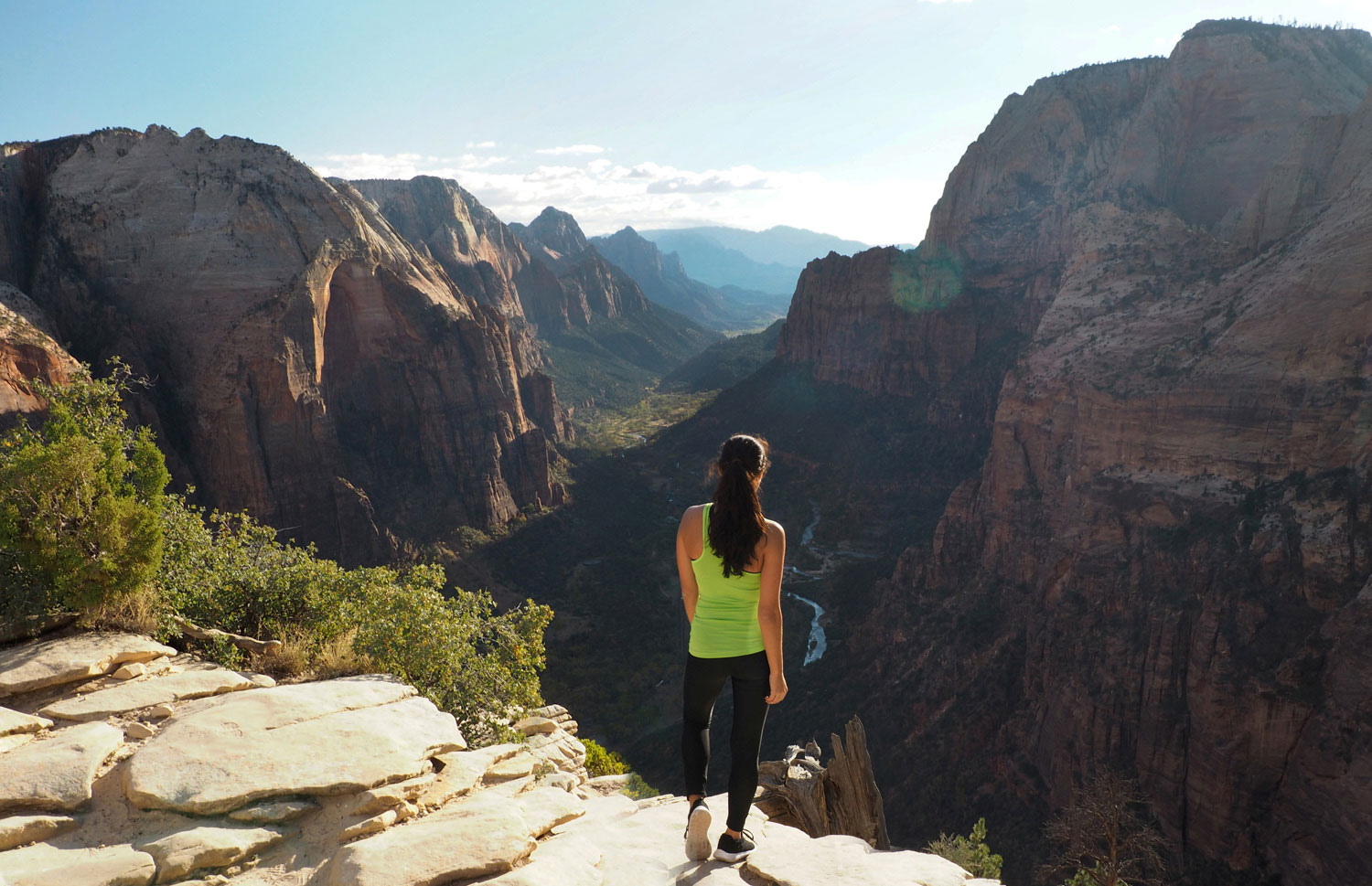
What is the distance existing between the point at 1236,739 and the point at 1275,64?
207ft

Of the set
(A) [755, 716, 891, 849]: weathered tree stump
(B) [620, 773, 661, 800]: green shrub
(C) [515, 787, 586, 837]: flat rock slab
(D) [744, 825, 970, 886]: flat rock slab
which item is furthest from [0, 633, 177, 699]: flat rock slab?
(A) [755, 716, 891, 849]: weathered tree stump

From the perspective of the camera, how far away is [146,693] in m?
9.16

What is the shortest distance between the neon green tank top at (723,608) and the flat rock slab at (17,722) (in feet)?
25.0

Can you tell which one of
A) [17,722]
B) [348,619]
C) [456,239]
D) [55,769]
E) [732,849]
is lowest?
[732,849]

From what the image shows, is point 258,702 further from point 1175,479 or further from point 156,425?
point 156,425

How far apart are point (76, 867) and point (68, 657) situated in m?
4.60

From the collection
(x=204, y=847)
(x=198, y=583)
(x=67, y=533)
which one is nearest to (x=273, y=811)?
(x=204, y=847)

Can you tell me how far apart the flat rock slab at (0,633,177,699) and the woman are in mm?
7989

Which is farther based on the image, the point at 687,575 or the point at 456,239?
the point at 456,239

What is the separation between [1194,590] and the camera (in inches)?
1261

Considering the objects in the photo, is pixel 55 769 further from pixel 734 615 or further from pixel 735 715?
pixel 734 615

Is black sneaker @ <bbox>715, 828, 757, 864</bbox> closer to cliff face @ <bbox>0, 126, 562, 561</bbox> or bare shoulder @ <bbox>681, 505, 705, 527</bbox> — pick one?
bare shoulder @ <bbox>681, 505, 705, 527</bbox>

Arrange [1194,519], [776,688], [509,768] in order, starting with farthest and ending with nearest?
[1194,519] → [509,768] → [776,688]

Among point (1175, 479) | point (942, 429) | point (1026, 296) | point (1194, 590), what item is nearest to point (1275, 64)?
point (1026, 296)
